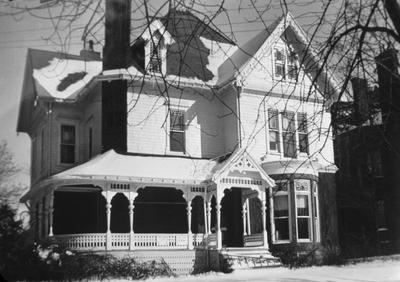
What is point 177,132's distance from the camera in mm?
5672

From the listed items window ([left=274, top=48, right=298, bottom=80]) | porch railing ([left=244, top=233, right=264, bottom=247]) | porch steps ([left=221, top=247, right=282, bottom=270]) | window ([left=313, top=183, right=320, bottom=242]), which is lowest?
porch steps ([left=221, top=247, right=282, bottom=270])

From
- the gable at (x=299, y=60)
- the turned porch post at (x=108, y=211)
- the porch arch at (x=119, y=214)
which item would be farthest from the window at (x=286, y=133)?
the porch arch at (x=119, y=214)

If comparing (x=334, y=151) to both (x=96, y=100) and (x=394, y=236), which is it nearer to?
(x=394, y=236)

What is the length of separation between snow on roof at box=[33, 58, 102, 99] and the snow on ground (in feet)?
5.63

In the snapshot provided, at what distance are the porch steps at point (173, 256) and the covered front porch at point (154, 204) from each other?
0.29 ft

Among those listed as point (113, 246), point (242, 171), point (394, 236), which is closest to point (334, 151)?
point (394, 236)

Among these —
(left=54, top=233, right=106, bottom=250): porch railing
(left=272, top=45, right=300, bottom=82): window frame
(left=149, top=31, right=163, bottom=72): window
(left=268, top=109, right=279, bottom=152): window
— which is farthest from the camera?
(left=54, top=233, right=106, bottom=250): porch railing

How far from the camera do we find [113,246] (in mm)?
6156

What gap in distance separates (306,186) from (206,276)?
1123 millimetres

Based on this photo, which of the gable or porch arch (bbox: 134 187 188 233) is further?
porch arch (bbox: 134 187 188 233)

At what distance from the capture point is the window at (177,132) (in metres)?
5.48

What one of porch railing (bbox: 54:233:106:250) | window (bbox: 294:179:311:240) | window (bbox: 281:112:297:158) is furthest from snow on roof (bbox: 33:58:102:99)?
window (bbox: 294:179:311:240)

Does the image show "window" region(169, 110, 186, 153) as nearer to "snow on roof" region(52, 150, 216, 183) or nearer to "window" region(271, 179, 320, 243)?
"snow on roof" region(52, 150, 216, 183)

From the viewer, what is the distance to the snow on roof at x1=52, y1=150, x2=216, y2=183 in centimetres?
612
